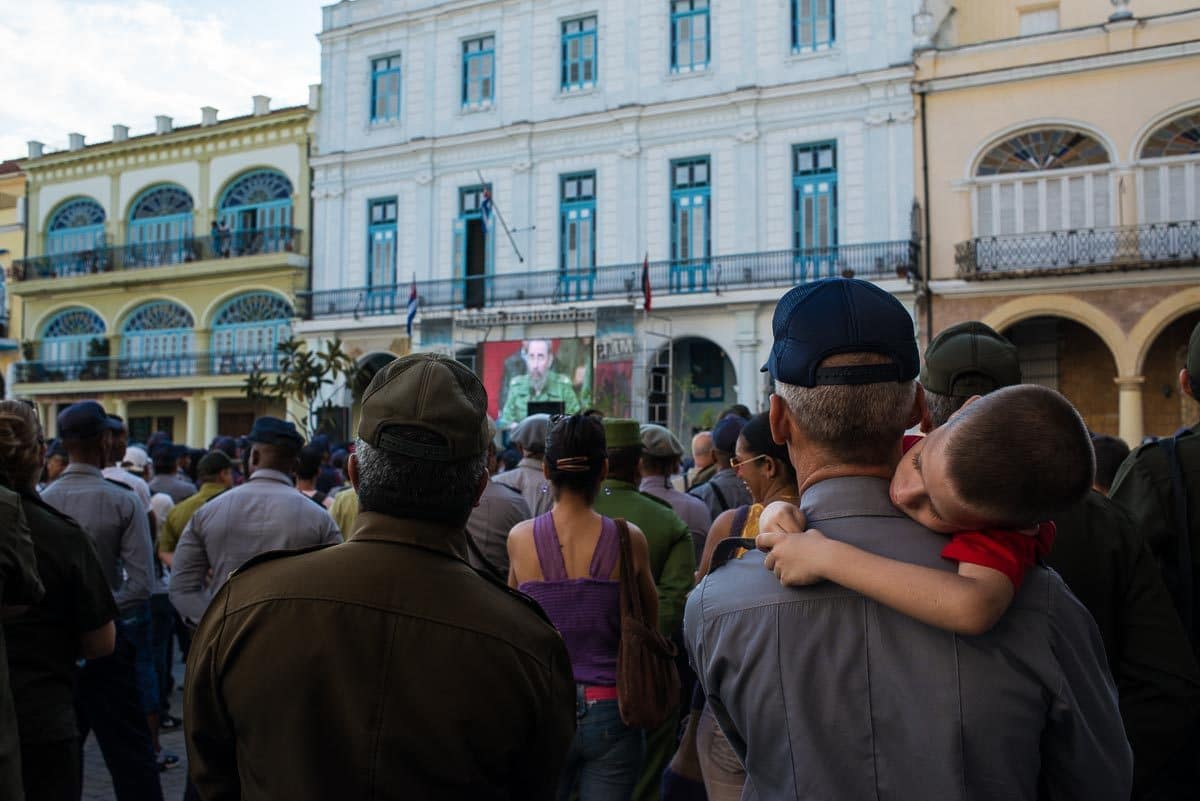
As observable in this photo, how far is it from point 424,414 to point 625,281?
65.4ft

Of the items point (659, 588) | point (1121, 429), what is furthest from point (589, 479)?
point (1121, 429)

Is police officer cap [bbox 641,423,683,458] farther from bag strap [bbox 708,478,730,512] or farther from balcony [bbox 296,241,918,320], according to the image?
balcony [bbox 296,241,918,320]

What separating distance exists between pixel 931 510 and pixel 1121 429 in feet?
60.8

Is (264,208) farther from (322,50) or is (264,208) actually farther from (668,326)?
(668,326)

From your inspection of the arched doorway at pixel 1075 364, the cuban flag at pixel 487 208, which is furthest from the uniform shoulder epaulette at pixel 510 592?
the cuban flag at pixel 487 208

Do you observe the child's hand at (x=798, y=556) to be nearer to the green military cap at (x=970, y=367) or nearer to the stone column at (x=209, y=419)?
the green military cap at (x=970, y=367)

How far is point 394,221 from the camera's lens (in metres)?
25.1

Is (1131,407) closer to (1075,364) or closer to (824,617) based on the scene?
(1075,364)

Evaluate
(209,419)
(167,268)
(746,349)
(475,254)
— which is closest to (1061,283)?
(746,349)

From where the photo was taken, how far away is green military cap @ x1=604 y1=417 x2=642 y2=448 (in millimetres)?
4625

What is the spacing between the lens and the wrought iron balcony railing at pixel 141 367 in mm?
26109

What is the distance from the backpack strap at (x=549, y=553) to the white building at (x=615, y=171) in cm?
1612

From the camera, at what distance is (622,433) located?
466cm

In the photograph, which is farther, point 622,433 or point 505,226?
point 505,226
